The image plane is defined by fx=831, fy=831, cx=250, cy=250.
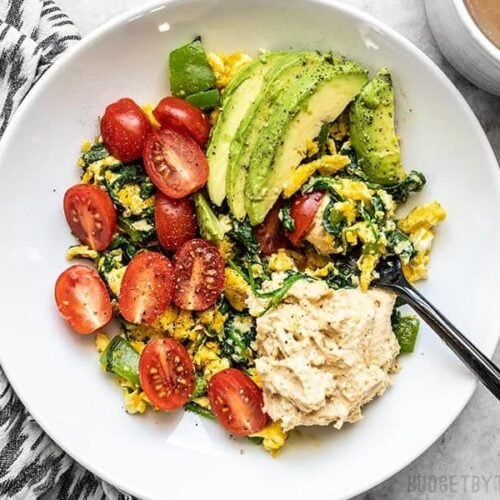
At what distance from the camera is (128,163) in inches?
94.2

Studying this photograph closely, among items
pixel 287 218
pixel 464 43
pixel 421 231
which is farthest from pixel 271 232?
pixel 464 43

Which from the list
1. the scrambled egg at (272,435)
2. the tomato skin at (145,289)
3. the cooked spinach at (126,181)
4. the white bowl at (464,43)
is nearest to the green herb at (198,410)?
the scrambled egg at (272,435)

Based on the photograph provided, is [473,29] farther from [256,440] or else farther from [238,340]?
[256,440]

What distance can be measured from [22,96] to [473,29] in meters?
1.27

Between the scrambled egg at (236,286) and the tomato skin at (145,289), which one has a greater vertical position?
the tomato skin at (145,289)

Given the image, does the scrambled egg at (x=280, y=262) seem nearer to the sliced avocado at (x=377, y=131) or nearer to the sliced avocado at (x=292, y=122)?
the sliced avocado at (x=292, y=122)

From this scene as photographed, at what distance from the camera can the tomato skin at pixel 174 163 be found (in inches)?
88.7

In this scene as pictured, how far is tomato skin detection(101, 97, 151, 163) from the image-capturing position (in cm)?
231

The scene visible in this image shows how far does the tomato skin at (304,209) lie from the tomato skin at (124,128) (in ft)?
1.53

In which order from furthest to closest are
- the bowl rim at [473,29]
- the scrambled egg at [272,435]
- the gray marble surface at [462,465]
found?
the gray marble surface at [462,465] < the scrambled egg at [272,435] < the bowl rim at [473,29]

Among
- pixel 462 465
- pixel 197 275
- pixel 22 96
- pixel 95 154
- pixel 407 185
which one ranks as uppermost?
pixel 22 96

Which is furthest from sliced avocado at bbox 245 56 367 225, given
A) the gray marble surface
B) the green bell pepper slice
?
the gray marble surface

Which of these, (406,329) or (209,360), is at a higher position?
(209,360)

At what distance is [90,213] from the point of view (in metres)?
2.33
